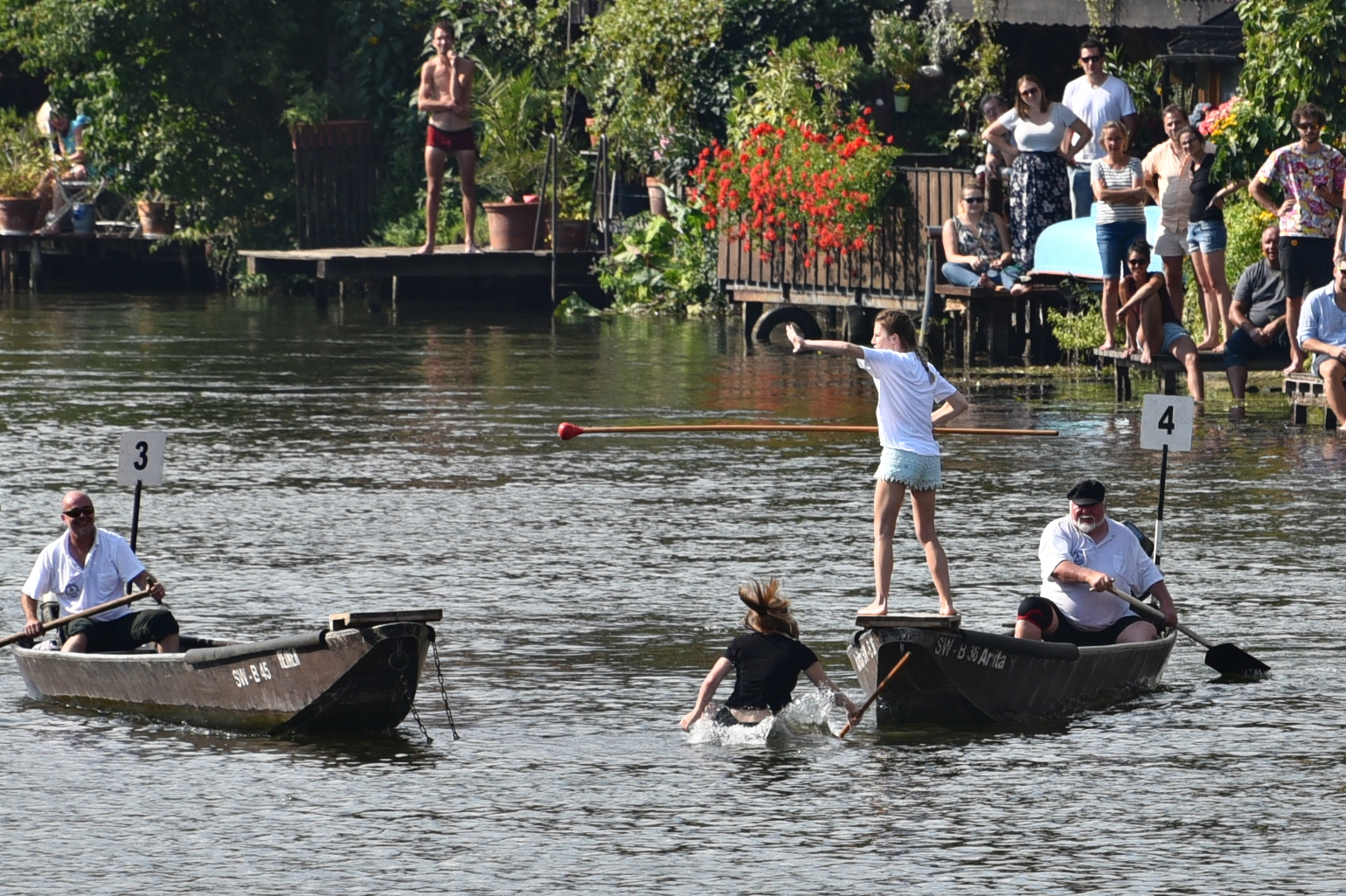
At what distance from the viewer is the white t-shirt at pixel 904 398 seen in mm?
12766

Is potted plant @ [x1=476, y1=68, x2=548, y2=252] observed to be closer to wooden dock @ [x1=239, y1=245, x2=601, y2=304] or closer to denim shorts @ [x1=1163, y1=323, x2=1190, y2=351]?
wooden dock @ [x1=239, y1=245, x2=601, y2=304]

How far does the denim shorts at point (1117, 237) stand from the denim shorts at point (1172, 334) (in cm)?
90

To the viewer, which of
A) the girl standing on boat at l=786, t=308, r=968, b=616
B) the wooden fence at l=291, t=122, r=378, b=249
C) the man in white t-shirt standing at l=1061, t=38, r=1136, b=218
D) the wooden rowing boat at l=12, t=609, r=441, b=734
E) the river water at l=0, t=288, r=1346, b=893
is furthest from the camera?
the wooden fence at l=291, t=122, r=378, b=249

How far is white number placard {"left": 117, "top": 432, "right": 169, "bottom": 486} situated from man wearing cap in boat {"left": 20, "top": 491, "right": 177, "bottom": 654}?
120 centimetres

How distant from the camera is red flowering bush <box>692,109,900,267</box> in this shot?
87.5 ft

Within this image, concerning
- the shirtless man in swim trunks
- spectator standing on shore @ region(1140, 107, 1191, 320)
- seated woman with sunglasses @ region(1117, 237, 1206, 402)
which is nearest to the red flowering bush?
the shirtless man in swim trunks

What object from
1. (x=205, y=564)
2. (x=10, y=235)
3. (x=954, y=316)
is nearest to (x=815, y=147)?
(x=954, y=316)

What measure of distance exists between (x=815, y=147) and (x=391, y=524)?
465 inches

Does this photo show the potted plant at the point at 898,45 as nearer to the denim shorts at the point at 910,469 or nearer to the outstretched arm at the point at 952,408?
the outstretched arm at the point at 952,408

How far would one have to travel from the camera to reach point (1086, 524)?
1189 cm

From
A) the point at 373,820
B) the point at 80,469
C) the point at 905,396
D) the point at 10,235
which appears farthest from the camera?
the point at 10,235

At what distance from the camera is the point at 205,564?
14.9 meters

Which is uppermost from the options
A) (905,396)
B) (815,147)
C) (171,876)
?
(815,147)

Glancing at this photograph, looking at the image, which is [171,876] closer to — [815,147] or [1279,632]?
[1279,632]
